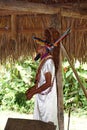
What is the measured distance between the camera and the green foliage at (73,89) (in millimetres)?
7047

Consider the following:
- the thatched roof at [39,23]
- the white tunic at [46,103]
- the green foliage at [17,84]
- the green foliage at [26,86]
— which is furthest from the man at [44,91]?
the green foliage at [17,84]

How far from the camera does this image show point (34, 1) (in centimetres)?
317

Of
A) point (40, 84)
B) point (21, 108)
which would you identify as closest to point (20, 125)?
point (40, 84)

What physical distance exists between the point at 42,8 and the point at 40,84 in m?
1.03

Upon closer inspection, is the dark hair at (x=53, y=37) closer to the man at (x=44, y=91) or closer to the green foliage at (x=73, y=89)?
the man at (x=44, y=91)

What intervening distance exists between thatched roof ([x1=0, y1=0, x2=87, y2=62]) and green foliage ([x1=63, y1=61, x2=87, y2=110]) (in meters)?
2.77

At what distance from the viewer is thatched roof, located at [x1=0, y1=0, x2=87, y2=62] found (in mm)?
3098

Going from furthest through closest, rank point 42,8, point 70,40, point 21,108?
point 21,108 → point 70,40 → point 42,8

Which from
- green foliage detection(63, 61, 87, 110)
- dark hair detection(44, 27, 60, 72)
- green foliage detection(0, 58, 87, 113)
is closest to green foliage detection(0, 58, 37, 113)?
green foliage detection(0, 58, 87, 113)

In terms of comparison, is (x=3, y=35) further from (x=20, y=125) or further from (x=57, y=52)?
(x=20, y=125)

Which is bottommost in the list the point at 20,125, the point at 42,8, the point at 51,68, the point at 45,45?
the point at 20,125

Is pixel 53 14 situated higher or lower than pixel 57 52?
higher

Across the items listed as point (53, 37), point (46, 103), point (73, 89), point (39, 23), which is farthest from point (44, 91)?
point (73, 89)

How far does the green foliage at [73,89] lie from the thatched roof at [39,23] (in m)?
2.77
